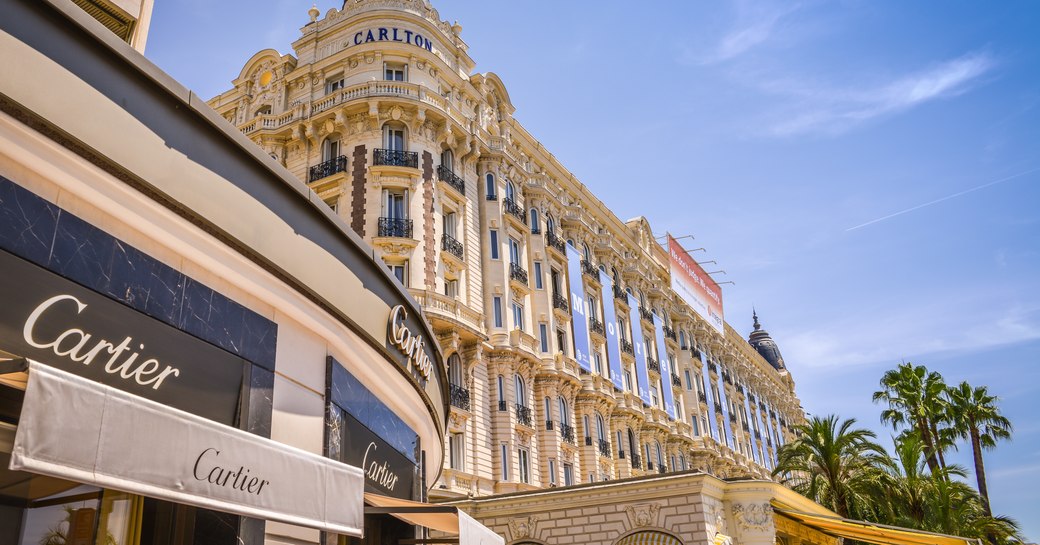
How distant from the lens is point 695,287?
6397 centimetres

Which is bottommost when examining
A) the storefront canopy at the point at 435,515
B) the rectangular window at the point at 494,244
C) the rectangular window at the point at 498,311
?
the storefront canopy at the point at 435,515

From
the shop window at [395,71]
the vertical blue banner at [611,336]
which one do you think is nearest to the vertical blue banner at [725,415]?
the vertical blue banner at [611,336]

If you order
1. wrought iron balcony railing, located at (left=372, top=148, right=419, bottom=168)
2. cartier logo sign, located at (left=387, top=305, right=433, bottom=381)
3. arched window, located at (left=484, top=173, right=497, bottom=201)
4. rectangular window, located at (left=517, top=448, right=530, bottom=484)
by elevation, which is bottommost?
cartier logo sign, located at (left=387, top=305, right=433, bottom=381)

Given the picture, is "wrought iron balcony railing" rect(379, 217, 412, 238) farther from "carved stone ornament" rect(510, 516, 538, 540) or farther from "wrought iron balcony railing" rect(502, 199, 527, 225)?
"carved stone ornament" rect(510, 516, 538, 540)

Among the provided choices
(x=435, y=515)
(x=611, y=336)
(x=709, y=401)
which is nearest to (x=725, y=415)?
(x=709, y=401)

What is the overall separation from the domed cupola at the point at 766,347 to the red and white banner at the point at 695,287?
3278cm

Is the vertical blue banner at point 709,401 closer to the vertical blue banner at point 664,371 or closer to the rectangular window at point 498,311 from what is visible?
the vertical blue banner at point 664,371

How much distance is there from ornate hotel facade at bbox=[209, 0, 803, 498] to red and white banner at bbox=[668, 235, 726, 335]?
13495mm

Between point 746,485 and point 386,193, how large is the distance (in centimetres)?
1825

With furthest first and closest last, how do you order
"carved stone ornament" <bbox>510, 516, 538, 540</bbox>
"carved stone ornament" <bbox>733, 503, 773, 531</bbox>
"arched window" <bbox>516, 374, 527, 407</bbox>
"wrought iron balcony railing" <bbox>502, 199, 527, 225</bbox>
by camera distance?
"wrought iron balcony railing" <bbox>502, 199, 527, 225</bbox> → "arched window" <bbox>516, 374, 527, 407</bbox> → "carved stone ornament" <bbox>510, 516, 538, 540</bbox> → "carved stone ornament" <bbox>733, 503, 773, 531</bbox>

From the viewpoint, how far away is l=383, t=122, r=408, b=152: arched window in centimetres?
3322

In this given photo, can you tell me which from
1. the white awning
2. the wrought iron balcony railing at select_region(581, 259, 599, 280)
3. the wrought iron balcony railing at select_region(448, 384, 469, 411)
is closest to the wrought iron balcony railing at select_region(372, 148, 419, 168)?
the wrought iron balcony railing at select_region(448, 384, 469, 411)

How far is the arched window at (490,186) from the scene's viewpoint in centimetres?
3750

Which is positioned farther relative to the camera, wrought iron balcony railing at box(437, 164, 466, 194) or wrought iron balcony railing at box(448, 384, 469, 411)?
wrought iron balcony railing at box(437, 164, 466, 194)
